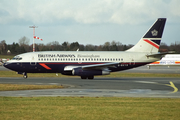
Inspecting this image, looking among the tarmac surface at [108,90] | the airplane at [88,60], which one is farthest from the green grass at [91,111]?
the airplane at [88,60]

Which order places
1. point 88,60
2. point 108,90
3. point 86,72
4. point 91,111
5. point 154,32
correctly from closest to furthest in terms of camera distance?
1. point 91,111
2. point 108,90
3. point 86,72
4. point 88,60
5. point 154,32

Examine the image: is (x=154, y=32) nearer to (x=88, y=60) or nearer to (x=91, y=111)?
(x=88, y=60)

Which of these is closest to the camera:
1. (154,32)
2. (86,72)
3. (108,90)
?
(108,90)

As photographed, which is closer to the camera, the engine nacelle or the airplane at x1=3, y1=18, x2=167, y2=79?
the engine nacelle

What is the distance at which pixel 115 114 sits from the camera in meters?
13.0

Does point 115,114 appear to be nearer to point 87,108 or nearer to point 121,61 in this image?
point 87,108

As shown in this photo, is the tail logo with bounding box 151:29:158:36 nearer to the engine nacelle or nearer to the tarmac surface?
the engine nacelle

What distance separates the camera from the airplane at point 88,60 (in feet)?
127

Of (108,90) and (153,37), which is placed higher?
(153,37)

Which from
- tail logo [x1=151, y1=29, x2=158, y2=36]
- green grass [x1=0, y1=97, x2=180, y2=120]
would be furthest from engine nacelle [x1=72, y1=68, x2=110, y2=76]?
green grass [x1=0, y1=97, x2=180, y2=120]

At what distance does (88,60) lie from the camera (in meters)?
40.0

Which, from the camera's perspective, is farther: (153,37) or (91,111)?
(153,37)

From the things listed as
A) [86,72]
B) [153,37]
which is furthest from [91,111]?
[153,37]

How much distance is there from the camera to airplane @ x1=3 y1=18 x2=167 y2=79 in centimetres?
3859
